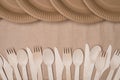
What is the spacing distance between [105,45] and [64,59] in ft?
0.50

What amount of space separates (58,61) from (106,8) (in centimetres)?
25

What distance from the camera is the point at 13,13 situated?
93 cm

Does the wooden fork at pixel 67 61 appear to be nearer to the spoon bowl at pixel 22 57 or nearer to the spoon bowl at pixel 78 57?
the spoon bowl at pixel 78 57

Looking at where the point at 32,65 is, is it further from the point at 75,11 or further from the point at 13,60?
Answer: the point at 75,11

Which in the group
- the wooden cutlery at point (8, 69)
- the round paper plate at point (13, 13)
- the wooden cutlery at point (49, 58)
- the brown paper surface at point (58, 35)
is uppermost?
the round paper plate at point (13, 13)

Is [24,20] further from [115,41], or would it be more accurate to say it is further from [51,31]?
[115,41]

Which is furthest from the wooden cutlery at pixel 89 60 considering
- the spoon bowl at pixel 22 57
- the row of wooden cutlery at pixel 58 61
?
the spoon bowl at pixel 22 57

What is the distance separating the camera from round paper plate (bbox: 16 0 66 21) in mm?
893

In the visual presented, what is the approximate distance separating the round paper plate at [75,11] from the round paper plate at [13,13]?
11 cm

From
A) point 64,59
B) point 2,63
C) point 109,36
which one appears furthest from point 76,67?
point 2,63

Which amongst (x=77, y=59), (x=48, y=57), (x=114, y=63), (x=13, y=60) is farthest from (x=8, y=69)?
(x=114, y=63)

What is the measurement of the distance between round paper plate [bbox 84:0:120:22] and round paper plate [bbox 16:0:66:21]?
0.11m

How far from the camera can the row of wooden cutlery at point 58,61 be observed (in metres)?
0.88

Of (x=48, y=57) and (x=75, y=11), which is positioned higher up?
(x=75, y=11)
